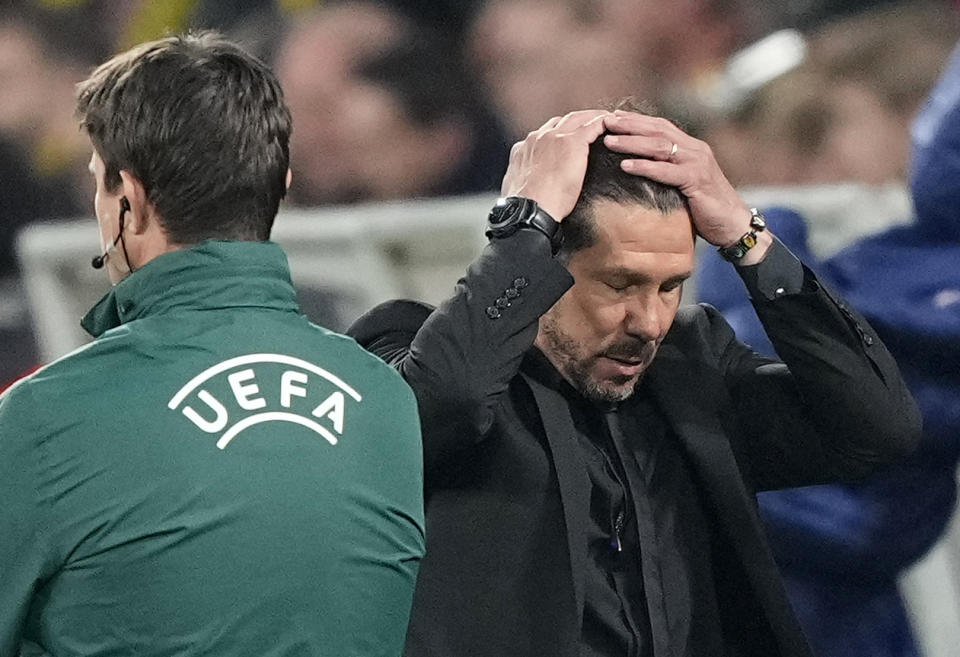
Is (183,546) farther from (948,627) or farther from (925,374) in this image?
(948,627)

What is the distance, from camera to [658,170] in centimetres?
121

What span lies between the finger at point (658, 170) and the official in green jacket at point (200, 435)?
31cm

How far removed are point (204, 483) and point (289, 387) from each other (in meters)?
0.08

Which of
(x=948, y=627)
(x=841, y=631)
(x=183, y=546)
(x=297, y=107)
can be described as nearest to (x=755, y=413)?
(x=183, y=546)

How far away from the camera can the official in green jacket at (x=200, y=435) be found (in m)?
0.88

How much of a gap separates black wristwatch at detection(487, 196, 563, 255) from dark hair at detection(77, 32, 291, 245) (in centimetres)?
24

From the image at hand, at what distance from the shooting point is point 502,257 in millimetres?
1166

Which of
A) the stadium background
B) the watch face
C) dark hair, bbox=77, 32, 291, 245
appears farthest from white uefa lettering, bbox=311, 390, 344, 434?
the stadium background

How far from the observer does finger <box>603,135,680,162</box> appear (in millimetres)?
1215

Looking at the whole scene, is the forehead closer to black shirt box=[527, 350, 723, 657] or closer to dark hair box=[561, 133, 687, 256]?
dark hair box=[561, 133, 687, 256]

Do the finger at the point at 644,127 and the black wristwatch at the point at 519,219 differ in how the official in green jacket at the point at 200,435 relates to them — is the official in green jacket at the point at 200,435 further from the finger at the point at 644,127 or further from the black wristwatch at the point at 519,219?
Answer: the finger at the point at 644,127

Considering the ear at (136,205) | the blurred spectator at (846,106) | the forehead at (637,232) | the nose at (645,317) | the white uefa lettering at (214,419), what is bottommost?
the blurred spectator at (846,106)

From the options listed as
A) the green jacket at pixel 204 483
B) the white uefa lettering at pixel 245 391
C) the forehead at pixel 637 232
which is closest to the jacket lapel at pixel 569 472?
the forehead at pixel 637 232

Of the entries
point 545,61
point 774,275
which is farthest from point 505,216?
point 545,61
